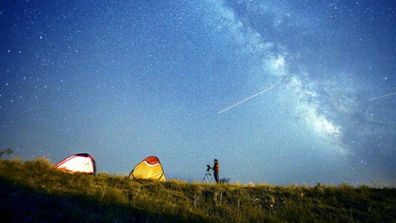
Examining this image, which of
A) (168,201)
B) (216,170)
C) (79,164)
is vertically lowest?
(168,201)

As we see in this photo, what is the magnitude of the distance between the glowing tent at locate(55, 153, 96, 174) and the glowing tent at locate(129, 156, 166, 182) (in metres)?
2.58

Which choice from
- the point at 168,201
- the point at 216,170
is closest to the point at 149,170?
the point at 216,170

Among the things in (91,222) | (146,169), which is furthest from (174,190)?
(91,222)

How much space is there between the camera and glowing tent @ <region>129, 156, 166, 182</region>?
17656 mm

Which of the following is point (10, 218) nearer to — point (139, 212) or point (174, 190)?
point (139, 212)

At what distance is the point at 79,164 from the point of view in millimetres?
16234

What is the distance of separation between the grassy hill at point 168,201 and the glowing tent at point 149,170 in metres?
1.99

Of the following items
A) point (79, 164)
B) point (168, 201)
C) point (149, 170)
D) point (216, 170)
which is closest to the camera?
point (168, 201)

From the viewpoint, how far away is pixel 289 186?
15.3 meters

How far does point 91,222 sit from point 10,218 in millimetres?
1257

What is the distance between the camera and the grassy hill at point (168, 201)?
5070 mm

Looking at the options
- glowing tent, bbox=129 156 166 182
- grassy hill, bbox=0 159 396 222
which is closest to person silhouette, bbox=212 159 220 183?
glowing tent, bbox=129 156 166 182

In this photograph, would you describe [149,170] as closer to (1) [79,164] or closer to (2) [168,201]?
(1) [79,164]

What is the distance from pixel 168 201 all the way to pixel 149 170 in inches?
316
